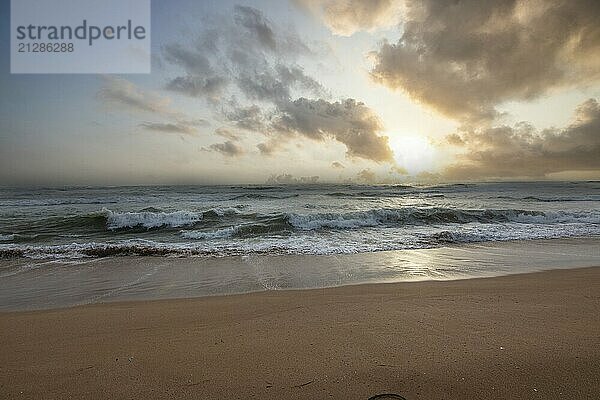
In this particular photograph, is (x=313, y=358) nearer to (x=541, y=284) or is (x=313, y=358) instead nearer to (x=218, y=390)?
(x=218, y=390)

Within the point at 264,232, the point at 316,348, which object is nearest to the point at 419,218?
the point at 264,232

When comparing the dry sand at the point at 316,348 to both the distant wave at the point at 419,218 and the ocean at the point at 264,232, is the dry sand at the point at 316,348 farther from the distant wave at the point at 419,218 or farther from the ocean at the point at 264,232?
the distant wave at the point at 419,218

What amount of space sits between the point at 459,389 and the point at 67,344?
11.9 ft

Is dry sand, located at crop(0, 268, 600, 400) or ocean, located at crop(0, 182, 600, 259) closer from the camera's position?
dry sand, located at crop(0, 268, 600, 400)

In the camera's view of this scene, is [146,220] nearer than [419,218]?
Yes

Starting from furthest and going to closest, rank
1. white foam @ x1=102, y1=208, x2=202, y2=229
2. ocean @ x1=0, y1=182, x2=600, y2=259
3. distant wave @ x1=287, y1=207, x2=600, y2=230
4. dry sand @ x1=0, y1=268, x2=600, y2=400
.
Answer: white foam @ x1=102, y1=208, x2=202, y2=229, distant wave @ x1=287, y1=207, x2=600, y2=230, ocean @ x1=0, y1=182, x2=600, y2=259, dry sand @ x1=0, y1=268, x2=600, y2=400

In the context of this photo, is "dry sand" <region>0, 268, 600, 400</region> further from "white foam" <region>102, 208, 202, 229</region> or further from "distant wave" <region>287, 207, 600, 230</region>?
"white foam" <region>102, 208, 202, 229</region>

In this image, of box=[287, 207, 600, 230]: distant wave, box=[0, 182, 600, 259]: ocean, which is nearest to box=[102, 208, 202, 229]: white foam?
box=[0, 182, 600, 259]: ocean

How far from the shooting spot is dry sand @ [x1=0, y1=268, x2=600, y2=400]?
224 centimetres

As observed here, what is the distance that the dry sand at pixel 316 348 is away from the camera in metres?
2.24

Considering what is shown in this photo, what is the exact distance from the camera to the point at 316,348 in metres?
2.80

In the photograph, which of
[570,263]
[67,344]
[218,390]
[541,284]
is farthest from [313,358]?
[570,263]

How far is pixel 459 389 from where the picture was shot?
217 cm

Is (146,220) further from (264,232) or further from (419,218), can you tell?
(419,218)
